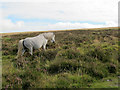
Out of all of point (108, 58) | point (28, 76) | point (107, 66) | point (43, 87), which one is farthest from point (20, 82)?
point (108, 58)

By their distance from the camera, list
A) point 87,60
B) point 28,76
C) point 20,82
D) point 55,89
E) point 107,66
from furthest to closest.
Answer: point 87,60 → point 107,66 → point 28,76 → point 20,82 → point 55,89

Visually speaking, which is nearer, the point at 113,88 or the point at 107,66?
the point at 113,88

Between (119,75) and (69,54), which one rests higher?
(69,54)

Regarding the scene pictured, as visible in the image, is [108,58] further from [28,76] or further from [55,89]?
[28,76]

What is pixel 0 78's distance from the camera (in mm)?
5848

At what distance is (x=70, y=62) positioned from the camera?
7.15m

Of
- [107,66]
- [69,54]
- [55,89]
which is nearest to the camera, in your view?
[55,89]

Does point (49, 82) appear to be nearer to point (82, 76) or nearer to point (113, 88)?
point (82, 76)

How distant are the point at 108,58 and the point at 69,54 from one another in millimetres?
2507

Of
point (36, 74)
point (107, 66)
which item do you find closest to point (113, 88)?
point (107, 66)

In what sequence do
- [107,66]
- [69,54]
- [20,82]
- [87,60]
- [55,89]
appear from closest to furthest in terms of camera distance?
[55,89] < [20,82] < [107,66] < [87,60] < [69,54]

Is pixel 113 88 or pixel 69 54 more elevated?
pixel 69 54

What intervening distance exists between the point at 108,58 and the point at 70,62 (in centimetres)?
267

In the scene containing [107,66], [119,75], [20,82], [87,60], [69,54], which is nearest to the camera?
[20,82]
